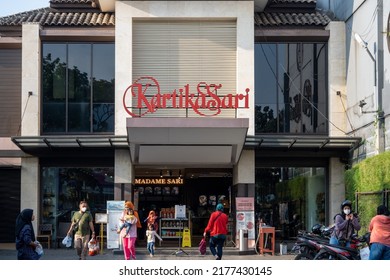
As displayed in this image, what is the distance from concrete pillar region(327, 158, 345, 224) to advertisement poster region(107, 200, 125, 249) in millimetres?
6594

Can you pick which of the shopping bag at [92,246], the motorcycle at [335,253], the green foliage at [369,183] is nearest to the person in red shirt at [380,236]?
the motorcycle at [335,253]

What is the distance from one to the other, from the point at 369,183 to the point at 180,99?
5895 millimetres

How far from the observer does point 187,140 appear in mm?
21125

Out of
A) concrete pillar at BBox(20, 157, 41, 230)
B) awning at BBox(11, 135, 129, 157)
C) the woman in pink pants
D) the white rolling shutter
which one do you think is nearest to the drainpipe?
the white rolling shutter

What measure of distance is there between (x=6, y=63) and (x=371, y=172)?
12.3 meters

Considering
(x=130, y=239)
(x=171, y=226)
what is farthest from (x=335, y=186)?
(x=130, y=239)

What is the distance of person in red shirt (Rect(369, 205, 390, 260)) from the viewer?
1111 centimetres

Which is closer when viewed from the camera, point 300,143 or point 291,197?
point 300,143

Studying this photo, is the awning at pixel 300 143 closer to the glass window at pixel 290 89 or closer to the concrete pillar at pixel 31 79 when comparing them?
the glass window at pixel 290 89

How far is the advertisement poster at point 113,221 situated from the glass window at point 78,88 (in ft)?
8.71

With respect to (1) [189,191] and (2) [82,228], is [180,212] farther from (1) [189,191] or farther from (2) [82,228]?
(2) [82,228]

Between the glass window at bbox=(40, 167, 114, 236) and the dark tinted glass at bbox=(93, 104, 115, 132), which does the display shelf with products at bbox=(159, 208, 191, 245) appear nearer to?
the glass window at bbox=(40, 167, 114, 236)

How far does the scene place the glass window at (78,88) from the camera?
22.9 metres
